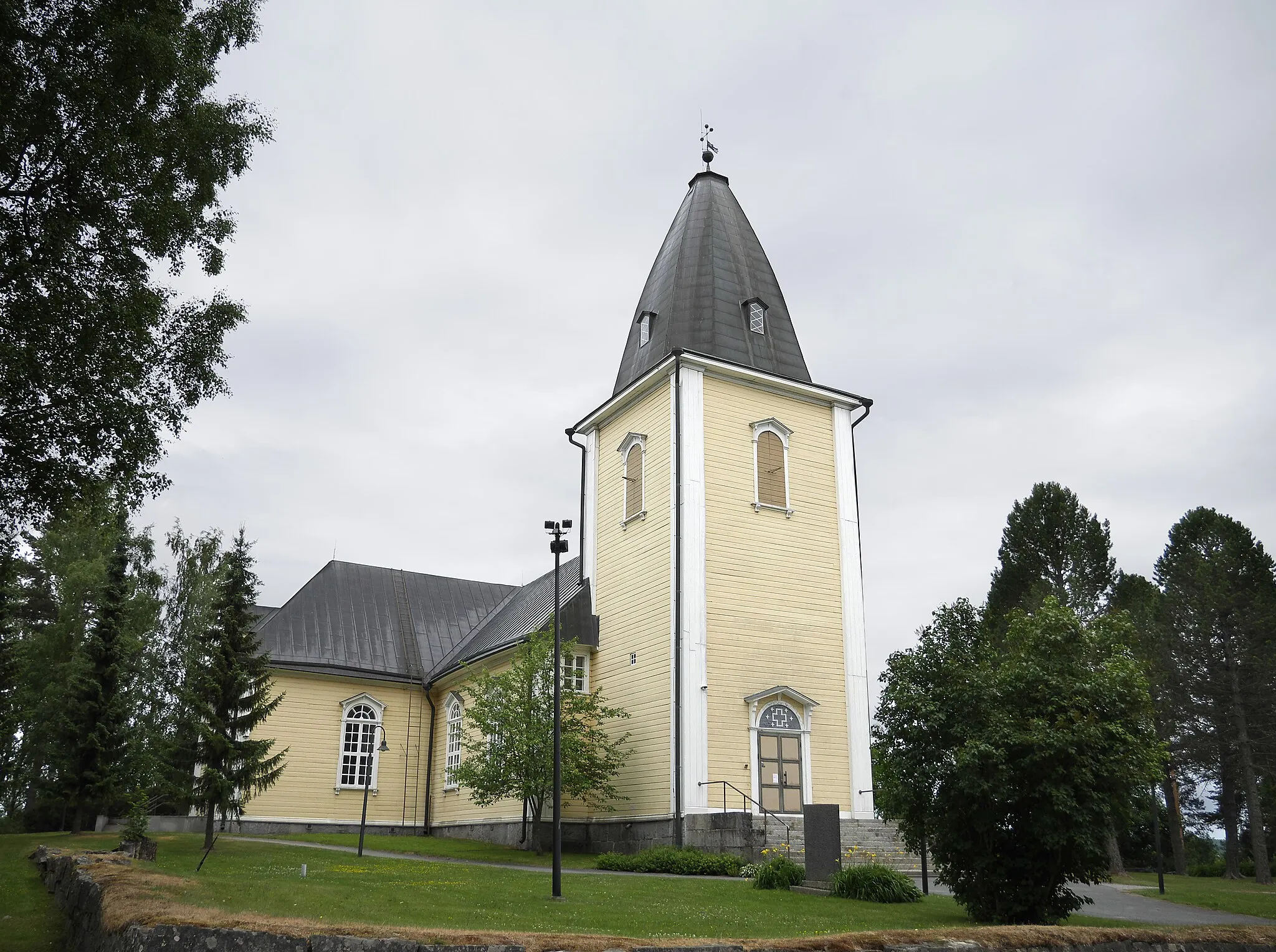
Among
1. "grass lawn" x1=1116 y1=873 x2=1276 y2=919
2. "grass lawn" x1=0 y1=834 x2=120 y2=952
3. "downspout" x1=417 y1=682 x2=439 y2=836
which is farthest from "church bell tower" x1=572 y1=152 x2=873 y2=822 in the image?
"grass lawn" x1=0 y1=834 x2=120 y2=952

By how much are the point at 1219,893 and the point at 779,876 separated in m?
12.8

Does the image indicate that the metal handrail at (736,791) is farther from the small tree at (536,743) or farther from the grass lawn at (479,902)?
the grass lawn at (479,902)

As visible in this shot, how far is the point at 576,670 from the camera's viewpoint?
27.0 m

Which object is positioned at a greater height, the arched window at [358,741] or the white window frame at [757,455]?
the white window frame at [757,455]

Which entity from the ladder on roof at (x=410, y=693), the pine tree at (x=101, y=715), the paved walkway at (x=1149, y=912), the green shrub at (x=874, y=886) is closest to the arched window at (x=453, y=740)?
the ladder on roof at (x=410, y=693)

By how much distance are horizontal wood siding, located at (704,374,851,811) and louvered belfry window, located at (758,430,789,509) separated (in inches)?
10.5

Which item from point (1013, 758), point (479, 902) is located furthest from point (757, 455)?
point (479, 902)

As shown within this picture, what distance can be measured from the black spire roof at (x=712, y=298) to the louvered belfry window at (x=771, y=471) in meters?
1.85

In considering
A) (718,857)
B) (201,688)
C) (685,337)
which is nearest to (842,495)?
(685,337)

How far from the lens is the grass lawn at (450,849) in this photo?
2187 cm

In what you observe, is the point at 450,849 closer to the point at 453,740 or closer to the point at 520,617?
the point at 453,740

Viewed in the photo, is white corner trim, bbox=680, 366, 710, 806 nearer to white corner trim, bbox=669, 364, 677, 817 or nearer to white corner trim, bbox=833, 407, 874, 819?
white corner trim, bbox=669, 364, 677, 817

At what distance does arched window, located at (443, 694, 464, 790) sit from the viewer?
31.1 metres

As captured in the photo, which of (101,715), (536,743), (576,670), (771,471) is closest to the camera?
(536,743)
